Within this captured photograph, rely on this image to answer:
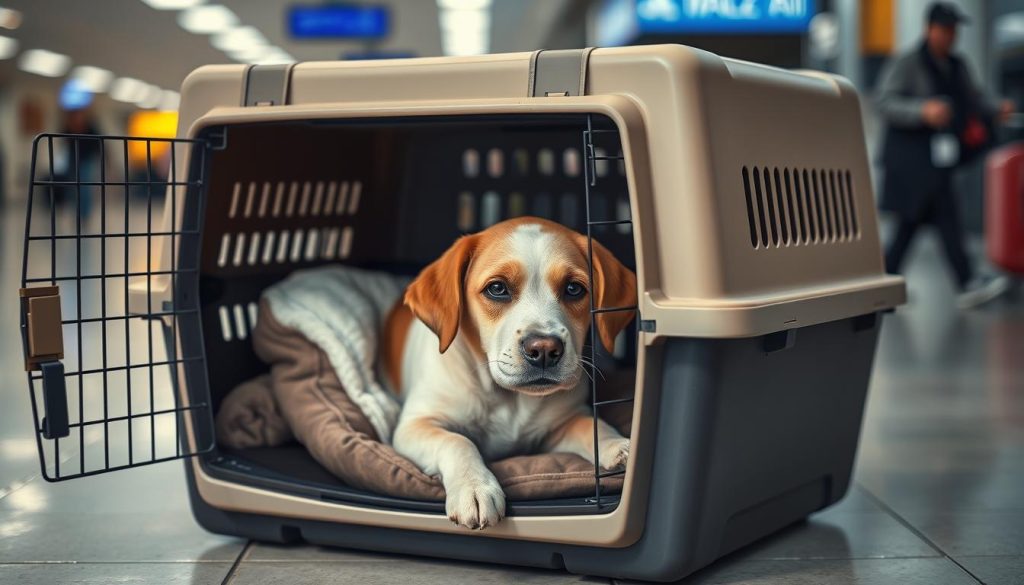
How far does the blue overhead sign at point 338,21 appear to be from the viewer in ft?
49.4

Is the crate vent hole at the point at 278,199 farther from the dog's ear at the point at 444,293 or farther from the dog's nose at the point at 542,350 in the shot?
the dog's nose at the point at 542,350

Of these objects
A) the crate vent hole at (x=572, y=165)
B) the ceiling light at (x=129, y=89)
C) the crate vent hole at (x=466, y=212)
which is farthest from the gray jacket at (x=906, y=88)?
the ceiling light at (x=129, y=89)

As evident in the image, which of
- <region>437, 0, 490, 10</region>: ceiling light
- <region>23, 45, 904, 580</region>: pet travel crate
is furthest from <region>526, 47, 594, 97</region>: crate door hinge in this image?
<region>437, 0, 490, 10</region>: ceiling light

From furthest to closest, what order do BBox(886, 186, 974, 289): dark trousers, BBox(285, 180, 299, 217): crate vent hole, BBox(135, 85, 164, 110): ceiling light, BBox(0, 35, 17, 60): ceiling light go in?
BBox(135, 85, 164, 110): ceiling light
BBox(0, 35, 17, 60): ceiling light
BBox(886, 186, 974, 289): dark trousers
BBox(285, 180, 299, 217): crate vent hole

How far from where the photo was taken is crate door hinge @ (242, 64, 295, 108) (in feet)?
7.40

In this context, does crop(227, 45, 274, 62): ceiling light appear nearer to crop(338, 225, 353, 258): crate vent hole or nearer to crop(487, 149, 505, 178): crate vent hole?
crop(487, 149, 505, 178): crate vent hole

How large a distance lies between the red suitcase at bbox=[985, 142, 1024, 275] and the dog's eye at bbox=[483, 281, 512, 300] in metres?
5.81

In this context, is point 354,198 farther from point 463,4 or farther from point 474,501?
point 463,4

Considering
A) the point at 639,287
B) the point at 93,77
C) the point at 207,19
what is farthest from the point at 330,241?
the point at 93,77

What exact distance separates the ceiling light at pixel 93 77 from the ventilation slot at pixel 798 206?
24.4m

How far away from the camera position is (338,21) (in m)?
15.4

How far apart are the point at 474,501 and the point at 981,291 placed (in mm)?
5469

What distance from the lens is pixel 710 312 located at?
1886 millimetres

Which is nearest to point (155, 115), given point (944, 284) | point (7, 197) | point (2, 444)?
point (7, 197)
